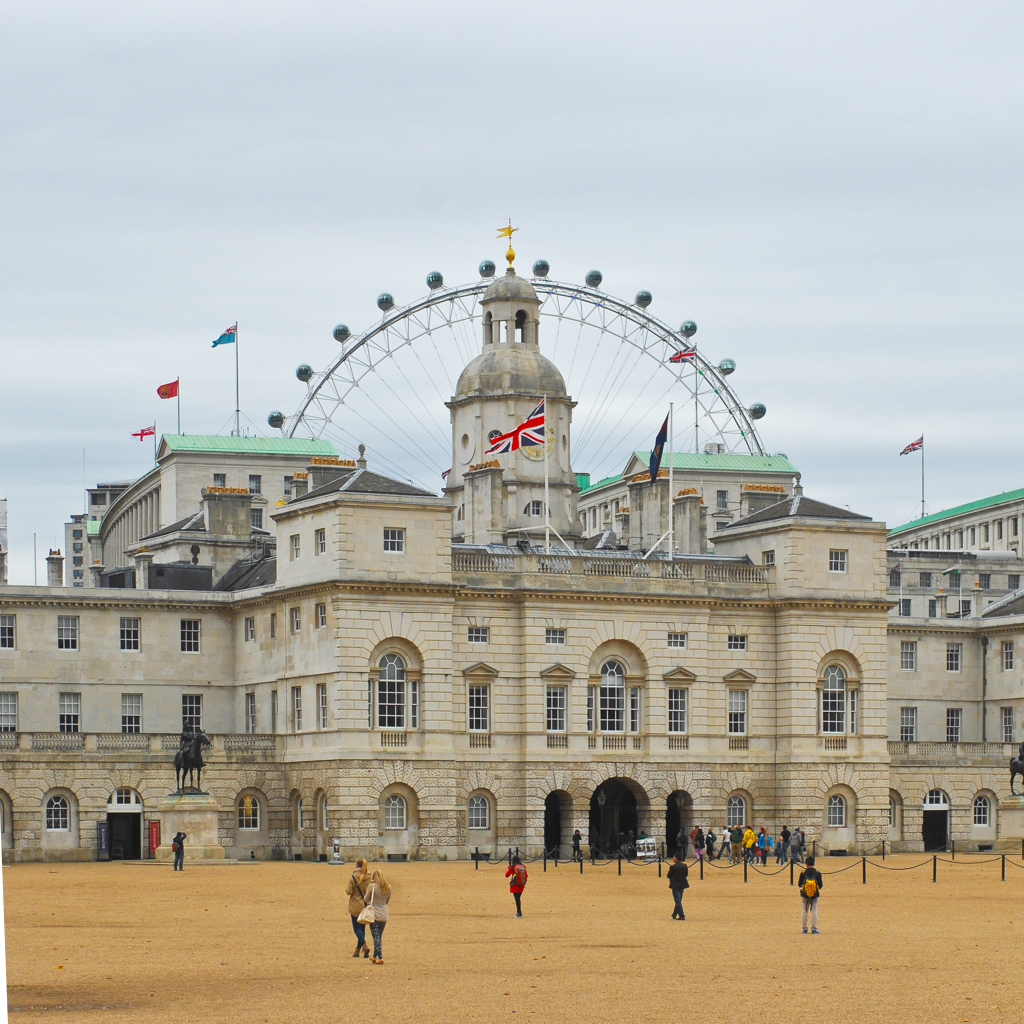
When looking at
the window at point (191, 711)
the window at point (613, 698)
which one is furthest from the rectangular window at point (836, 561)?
the window at point (191, 711)

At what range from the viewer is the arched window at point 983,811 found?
325ft

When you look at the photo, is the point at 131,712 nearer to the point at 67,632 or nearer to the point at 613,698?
the point at 67,632

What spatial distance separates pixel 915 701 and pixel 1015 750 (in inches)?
286

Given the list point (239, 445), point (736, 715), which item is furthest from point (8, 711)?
point (239, 445)

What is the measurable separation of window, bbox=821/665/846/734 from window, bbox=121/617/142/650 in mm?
30186

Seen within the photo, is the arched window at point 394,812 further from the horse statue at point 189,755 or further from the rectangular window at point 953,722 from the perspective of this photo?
the rectangular window at point 953,722

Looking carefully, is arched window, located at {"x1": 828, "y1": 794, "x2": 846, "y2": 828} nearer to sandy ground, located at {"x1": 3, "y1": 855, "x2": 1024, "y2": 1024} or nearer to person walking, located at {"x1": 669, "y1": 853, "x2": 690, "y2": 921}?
sandy ground, located at {"x1": 3, "y1": 855, "x2": 1024, "y2": 1024}

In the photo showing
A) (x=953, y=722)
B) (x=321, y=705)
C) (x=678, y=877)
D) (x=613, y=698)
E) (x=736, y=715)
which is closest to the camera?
(x=678, y=877)

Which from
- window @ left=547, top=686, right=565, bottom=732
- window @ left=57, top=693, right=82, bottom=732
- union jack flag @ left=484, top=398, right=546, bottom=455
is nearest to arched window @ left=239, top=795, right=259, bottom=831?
window @ left=57, top=693, right=82, bottom=732

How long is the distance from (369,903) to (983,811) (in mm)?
64840

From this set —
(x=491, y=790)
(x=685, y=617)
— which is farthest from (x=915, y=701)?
(x=491, y=790)

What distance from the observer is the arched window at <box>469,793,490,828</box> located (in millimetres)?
87062

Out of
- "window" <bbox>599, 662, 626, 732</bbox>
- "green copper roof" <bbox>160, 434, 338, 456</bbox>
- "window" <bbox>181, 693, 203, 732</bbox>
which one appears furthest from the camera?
"green copper roof" <bbox>160, 434, 338, 456</bbox>

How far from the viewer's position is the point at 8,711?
290ft
